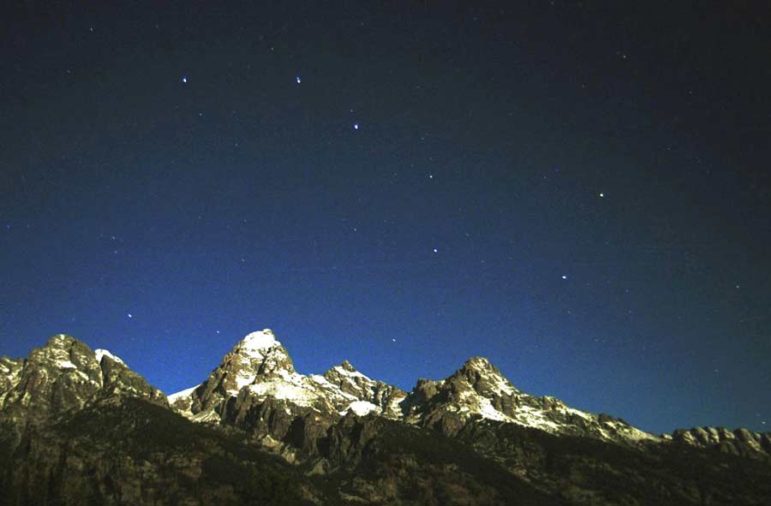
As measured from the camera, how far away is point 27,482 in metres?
167

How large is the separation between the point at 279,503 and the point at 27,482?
115812 millimetres

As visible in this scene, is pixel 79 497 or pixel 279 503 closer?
pixel 279 503

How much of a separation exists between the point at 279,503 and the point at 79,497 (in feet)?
347

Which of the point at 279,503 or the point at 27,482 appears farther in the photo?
the point at 27,482

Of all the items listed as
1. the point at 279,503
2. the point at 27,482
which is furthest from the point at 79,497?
the point at 279,503

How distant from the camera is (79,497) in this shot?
165 metres

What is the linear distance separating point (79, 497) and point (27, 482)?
15322 millimetres

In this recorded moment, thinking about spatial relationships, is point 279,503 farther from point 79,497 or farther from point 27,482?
point 27,482

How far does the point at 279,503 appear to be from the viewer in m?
89.1
